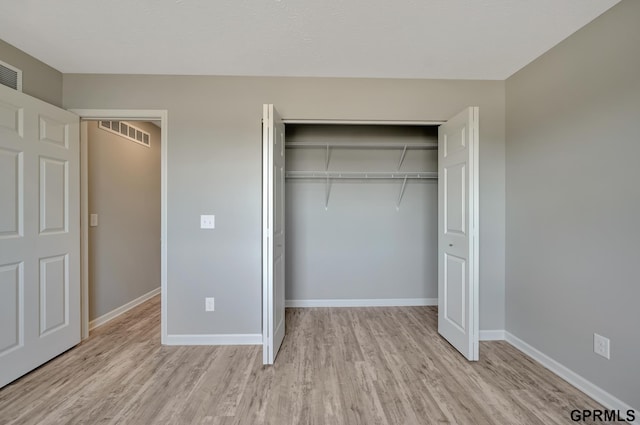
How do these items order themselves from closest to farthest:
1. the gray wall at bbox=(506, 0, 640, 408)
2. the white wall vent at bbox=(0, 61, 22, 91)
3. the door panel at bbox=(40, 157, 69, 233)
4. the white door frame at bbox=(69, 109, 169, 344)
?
the gray wall at bbox=(506, 0, 640, 408), the white wall vent at bbox=(0, 61, 22, 91), the door panel at bbox=(40, 157, 69, 233), the white door frame at bbox=(69, 109, 169, 344)

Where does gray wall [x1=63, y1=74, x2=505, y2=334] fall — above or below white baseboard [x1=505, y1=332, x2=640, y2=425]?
above

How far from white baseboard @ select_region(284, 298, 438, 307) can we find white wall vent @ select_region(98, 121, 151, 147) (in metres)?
2.92

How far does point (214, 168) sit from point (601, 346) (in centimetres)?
319

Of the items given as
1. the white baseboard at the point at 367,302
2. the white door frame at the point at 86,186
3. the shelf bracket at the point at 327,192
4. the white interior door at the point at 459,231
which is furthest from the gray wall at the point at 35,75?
the white interior door at the point at 459,231

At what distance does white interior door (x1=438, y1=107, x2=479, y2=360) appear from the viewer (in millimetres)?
2293

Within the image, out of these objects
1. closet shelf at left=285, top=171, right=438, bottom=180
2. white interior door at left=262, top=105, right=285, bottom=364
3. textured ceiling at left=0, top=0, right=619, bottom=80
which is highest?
textured ceiling at left=0, top=0, right=619, bottom=80

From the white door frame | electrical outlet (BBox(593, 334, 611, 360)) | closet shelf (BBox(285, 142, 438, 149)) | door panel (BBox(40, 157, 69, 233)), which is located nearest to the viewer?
electrical outlet (BBox(593, 334, 611, 360))

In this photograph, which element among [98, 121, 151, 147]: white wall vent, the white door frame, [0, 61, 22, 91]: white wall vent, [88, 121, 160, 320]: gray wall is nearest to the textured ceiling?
[0, 61, 22, 91]: white wall vent

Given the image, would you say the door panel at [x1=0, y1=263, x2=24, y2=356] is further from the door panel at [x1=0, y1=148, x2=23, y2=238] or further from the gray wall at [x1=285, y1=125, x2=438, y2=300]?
the gray wall at [x1=285, y1=125, x2=438, y2=300]

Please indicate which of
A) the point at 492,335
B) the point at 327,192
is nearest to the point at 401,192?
the point at 327,192

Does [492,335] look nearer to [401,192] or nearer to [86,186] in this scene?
[401,192]

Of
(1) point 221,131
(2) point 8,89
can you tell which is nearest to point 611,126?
(1) point 221,131

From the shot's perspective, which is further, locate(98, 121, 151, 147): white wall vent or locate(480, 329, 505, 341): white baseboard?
locate(98, 121, 151, 147): white wall vent

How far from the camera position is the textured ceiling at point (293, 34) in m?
1.76
